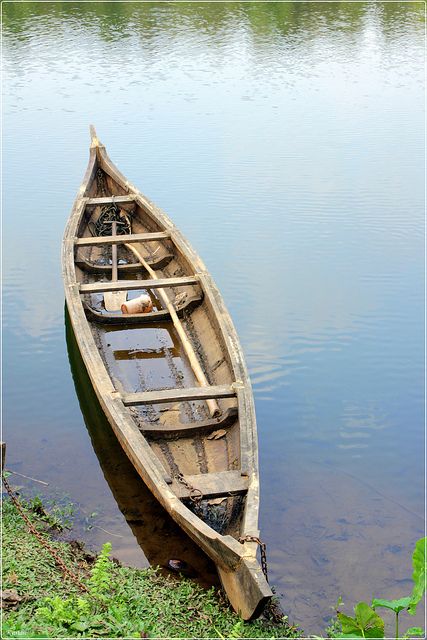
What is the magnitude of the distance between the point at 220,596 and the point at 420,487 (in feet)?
6.66

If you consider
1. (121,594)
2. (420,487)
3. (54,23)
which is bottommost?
(420,487)

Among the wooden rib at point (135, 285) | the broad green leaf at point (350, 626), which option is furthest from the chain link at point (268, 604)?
the wooden rib at point (135, 285)

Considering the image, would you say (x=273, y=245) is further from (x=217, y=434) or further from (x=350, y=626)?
(x=350, y=626)

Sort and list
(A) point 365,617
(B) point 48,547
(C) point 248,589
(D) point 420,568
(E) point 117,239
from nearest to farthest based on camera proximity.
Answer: (D) point 420,568 < (A) point 365,617 < (C) point 248,589 < (B) point 48,547 < (E) point 117,239

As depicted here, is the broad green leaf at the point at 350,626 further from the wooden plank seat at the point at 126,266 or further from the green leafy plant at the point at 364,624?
the wooden plank seat at the point at 126,266

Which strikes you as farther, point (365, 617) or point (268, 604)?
point (268, 604)

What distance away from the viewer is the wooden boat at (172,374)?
15.0 feet

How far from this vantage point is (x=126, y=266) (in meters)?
8.52

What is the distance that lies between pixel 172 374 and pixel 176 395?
1080 millimetres

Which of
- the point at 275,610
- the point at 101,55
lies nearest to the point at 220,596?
the point at 275,610

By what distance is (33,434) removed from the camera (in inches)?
256

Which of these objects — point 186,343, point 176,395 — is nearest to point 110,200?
point 186,343

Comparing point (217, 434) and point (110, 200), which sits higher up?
point (110, 200)

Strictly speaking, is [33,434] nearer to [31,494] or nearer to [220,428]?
[31,494]
